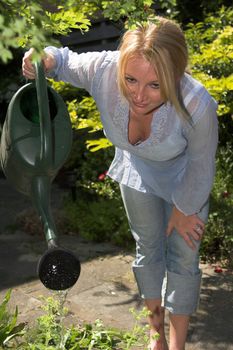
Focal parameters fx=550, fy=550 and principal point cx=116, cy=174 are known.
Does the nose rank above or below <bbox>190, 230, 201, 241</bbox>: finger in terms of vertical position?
above

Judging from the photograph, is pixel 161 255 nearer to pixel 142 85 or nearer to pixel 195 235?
pixel 195 235

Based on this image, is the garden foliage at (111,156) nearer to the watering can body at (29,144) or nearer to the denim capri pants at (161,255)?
the watering can body at (29,144)

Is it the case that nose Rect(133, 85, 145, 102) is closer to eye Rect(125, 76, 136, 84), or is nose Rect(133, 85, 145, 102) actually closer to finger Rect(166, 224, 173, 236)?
eye Rect(125, 76, 136, 84)

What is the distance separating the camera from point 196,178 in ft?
7.04

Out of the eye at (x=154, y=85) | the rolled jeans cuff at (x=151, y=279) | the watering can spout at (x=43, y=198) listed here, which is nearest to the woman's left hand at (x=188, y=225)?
the rolled jeans cuff at (x=151, y=279)

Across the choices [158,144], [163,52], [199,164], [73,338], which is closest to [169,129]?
[158,144]

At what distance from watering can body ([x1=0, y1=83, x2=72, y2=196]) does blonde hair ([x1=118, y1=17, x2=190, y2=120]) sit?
306 mm

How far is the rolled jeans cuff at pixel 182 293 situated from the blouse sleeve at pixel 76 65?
0.92 meters

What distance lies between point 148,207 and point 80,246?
83.6 inches

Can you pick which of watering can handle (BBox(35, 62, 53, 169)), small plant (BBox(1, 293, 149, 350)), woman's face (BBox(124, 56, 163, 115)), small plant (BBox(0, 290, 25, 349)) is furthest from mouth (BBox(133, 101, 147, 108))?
small plant (BBox(0, 290, 25, 349))

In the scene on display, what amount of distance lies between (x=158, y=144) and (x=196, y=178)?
20 cm

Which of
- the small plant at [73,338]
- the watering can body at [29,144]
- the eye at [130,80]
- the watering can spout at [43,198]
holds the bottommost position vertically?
the small plant at [73,338]

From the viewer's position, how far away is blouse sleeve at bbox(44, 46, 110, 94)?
2168 mm

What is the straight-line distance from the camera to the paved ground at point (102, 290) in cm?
301
